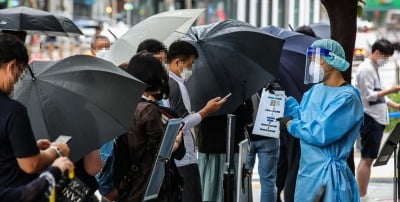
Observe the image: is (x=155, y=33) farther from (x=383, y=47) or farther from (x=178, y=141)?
(x=383, y=47)

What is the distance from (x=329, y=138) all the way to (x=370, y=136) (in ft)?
14.3

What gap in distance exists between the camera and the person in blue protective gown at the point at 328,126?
6.42m

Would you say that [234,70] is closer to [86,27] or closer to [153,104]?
[153,104]

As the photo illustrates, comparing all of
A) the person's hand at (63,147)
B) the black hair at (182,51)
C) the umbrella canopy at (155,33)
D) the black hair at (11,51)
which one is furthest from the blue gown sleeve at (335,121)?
the umbrella canopy at (155,33)

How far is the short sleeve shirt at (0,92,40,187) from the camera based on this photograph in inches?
170

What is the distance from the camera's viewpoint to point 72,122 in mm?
5160

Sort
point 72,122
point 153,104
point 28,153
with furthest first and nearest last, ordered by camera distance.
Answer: point 153,104, point 72,122, point 28,153

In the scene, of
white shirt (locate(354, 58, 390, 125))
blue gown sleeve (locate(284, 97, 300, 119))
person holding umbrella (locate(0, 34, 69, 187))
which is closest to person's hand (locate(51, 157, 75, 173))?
person holding umbrella (locate(0, 34, 69, 187))

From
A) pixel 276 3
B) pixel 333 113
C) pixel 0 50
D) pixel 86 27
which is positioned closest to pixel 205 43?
pixel 333 113

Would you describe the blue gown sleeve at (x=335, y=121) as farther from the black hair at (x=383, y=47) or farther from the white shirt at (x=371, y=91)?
the black hair at (x=383, y=47)

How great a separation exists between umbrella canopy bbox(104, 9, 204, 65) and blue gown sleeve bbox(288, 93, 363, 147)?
2753 mm

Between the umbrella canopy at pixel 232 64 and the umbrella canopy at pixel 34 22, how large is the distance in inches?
91.0

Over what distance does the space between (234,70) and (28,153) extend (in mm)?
4127

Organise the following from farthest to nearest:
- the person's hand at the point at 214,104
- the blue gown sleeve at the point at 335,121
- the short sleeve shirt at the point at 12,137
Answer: the person's hand at the point at 214,104 → the blue gown sleeve at the point at 335,121 → the short sleeve shirt at the point at 12,137
